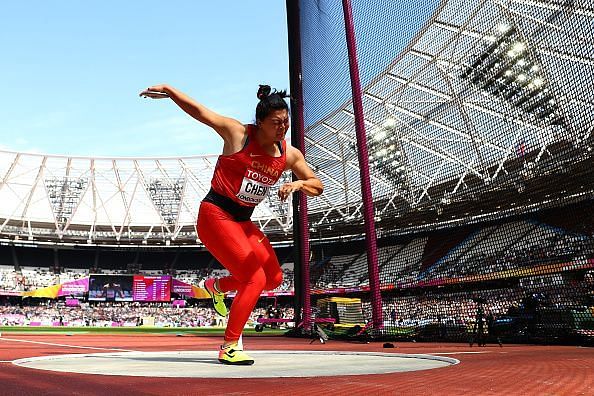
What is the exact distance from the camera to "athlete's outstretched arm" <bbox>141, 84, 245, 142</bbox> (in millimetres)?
3410

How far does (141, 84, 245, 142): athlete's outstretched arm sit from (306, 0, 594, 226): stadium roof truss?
5.69 metres

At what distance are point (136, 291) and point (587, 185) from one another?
4156 cm

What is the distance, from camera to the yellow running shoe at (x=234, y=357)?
11.0ft

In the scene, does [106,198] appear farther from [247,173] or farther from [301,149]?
[247,173]

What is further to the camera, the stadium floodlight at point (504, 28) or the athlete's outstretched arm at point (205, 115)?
the stadium floodlight at point (504, 28)

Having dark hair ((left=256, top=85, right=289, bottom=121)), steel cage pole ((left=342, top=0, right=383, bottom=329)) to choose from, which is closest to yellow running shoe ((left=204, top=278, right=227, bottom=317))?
dark hair ((left=256, top=85, right=289, bottom=121))

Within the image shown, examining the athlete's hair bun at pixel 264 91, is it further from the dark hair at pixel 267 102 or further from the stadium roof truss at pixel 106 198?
the stadium roof truss at pixel 106 198

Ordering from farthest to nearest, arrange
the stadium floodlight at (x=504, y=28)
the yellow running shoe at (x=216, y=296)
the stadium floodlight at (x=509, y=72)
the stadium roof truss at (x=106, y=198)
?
the stadium roof truss at (x=106, y=198) → the stadium floodlight at (x=504, y=28) → the stadium floodlight at (x=509, y=72) → the yellow running shoe at (x=216, y=296)

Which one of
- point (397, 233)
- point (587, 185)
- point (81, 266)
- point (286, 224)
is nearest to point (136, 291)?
point (81, 266)

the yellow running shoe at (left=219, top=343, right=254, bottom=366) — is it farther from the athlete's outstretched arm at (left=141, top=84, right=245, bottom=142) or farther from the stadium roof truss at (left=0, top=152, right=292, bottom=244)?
the stadium roof truss at (left=0, top=152, right=292, bottom=244)

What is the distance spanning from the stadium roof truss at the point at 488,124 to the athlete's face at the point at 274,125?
541cm

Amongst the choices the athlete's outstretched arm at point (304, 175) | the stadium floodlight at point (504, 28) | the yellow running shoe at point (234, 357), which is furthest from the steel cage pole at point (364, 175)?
the yellow running shoe at point (234, 357)

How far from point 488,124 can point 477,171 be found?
40.3 inches

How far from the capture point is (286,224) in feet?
146
